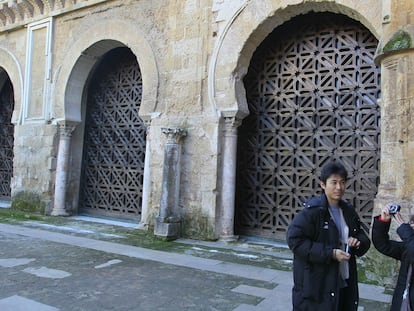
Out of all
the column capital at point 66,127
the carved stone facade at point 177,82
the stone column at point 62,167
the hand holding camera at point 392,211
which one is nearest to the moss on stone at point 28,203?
the carved stone facade at point 177,82

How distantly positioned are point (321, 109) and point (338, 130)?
1.50 feet

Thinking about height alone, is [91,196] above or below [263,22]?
below

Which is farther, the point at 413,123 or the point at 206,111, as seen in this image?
the point at 206,111

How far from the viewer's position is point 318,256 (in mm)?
2041

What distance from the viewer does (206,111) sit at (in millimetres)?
6430

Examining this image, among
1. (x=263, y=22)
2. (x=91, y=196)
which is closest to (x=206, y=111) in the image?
(x=263, y=22)

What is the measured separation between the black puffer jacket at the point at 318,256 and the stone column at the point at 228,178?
13.1ft

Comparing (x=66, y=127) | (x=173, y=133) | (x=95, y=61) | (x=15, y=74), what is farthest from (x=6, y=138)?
(x=173, y=133)

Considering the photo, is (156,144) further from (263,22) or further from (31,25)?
(31,25)

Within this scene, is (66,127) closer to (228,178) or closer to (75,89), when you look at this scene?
(75,89)

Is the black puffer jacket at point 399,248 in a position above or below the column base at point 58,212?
above

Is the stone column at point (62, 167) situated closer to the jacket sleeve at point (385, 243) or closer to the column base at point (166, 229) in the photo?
the column base at point (166, 229)

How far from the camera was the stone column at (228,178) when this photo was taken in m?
6.21

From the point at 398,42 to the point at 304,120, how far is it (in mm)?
2290
